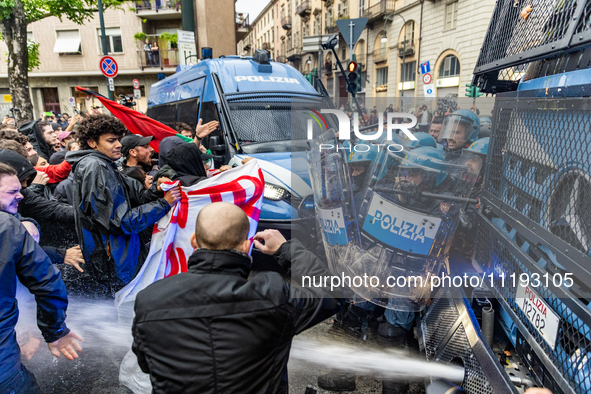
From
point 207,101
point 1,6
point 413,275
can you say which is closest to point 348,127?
point 413,275

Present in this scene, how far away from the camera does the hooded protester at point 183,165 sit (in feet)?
11.2

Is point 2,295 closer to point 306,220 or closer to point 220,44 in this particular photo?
point 306,220

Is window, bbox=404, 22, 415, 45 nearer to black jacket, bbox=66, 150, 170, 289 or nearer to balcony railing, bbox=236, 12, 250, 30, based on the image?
balcony railing, bbox=236, 12, 250, 30

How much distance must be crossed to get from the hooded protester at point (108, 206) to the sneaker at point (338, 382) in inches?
68.8

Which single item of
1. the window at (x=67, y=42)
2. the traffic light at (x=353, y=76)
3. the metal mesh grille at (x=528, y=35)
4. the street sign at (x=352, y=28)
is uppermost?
the window at (x=67, y=42)

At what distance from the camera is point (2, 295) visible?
1.84 m

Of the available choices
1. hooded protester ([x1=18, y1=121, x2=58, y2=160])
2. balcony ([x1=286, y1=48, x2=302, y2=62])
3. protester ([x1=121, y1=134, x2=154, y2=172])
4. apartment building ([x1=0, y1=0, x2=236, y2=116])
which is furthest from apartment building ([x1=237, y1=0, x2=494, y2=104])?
apartment building ([x1=0, y1=0, x2=236, y2=116])

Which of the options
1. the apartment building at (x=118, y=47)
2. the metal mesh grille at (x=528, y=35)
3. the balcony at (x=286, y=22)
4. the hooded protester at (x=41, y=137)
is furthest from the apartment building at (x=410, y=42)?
the balcony at (x=286, y=22)

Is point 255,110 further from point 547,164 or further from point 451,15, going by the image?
point 451,15

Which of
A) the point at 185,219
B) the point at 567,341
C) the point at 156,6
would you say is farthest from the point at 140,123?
the point at 156,6

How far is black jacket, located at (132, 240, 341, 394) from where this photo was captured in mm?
1467

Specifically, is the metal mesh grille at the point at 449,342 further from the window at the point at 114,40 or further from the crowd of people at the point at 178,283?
the window at the point at 114,40

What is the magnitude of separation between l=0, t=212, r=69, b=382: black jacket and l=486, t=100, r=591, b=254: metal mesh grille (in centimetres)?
246

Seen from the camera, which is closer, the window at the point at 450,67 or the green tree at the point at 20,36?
the green tree at the point at 20,36
